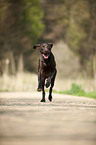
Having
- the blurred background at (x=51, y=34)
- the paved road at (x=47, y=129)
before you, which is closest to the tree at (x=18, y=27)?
the blurred background at (x=51, y=34)

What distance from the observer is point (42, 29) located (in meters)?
56.0

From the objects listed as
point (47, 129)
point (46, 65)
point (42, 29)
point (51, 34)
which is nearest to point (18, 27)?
point (42, 29)

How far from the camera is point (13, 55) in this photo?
50938 millimetres

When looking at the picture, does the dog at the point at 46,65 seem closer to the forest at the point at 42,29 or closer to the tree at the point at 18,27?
the tree at the point at 18,27

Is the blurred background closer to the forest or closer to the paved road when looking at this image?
the forest

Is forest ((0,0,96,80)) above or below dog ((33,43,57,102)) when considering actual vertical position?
above

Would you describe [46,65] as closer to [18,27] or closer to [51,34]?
[18,27]

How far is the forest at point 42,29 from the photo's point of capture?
4688 cm

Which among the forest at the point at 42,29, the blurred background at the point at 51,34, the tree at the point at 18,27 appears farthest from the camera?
the forest at the point at 42,29

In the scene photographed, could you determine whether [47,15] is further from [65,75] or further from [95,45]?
[65,75]

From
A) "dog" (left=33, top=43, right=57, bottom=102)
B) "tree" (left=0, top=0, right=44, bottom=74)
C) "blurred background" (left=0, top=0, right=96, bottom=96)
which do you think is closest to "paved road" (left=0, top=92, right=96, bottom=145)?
"dog" (left=33, top=43, right=57, bottom=102)

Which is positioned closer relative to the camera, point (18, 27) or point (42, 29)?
point (18, 27)

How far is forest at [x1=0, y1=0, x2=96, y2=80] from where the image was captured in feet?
154

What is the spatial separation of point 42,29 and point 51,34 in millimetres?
4047
